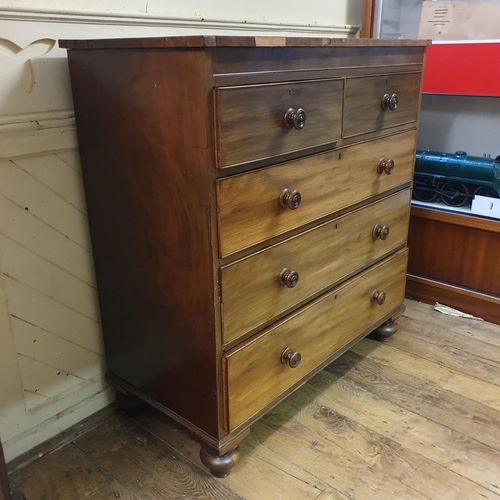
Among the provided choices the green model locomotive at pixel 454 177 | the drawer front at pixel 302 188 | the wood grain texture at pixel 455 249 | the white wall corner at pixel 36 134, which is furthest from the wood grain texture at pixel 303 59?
the wood grain texture at pixel 455 249

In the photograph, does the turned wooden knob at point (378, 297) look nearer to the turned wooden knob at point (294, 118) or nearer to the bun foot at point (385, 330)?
the bun foot at point (385, 330)

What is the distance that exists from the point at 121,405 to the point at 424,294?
4.17ft

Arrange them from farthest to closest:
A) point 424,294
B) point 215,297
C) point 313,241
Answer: point 424,294 < point 313,241 < point 215,297

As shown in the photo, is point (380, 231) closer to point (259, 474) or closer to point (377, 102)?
point (377, 102)

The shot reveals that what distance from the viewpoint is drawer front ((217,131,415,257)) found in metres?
1.03

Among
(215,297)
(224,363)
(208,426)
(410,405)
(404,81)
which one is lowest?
(410,405)

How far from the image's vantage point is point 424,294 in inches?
A: 81.7

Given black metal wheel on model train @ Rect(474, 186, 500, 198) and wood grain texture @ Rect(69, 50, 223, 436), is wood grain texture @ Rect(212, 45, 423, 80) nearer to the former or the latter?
wood grain texture @ Rect(69, 50, 223, 436)

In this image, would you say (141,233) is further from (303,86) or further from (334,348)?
(334,348)

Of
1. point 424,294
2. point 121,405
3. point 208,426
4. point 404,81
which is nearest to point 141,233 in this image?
point 208,426

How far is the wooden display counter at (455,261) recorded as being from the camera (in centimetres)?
189

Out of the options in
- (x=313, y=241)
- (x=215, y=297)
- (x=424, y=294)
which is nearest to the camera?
(x=215, y=297)

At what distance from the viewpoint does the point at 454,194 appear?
6.46 feet

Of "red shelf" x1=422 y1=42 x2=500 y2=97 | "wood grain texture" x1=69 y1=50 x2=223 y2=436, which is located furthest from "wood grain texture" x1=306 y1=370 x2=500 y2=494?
"red shelf" x1=422 y1=42 x2=500 y2=97
